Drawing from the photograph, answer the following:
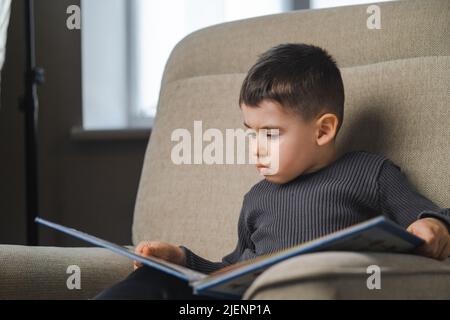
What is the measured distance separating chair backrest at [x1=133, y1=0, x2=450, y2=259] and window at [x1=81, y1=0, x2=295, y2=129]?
28.6 inches

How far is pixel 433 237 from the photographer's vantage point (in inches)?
38.2

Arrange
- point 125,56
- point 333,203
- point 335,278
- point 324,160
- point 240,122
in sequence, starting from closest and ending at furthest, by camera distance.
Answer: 1. point 335,278
2. point 333,203
3. point 324,160
4. point 240,122
5. point 125,56

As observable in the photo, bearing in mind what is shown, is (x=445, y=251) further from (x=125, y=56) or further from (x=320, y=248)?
(x=125, y=56)

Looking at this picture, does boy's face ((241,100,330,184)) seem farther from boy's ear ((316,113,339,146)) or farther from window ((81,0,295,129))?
window ((81,0,295,129))

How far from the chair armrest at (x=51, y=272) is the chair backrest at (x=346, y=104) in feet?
0.79

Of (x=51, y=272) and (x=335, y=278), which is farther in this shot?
(x=51, y=272)

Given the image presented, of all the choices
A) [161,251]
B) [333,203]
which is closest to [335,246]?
[333,203]

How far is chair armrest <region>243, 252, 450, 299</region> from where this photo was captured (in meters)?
0.77

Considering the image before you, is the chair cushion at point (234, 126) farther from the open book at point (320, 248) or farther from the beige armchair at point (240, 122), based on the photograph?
the open book at point (320, 248)

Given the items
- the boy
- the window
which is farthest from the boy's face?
the window

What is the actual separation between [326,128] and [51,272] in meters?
0.55
